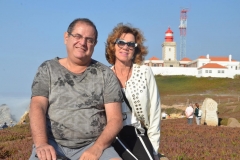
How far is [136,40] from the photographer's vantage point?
14.8 ft

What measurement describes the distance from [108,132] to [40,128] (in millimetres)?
622

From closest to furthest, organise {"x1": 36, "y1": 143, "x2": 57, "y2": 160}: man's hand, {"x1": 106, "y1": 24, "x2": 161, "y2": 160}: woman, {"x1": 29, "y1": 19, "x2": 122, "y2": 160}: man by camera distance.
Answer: {"x1": 36, "y1": 143, "x2": 57, "y2": 160}: man's hand, {"x1": 29, "y1": 19, "x2": 122, "y2": 160}: man, {"x1": 106, "y1": 24, "x2": 161, "y2": 160}: woman

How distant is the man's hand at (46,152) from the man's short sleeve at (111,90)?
0.70 meters

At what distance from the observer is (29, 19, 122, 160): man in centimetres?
361

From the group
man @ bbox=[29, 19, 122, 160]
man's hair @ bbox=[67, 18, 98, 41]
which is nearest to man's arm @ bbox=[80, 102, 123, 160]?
man @ bbox=[29, 19, 122, 160]

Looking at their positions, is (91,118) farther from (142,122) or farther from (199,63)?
(199,63)

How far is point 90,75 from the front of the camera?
3.76 metres

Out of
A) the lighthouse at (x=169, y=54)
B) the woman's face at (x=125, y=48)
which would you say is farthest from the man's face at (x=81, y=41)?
the lighthouse at (x=169, y=54)

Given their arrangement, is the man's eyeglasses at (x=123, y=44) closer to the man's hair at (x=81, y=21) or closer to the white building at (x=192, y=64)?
the man's hair at (x=81, y=21)

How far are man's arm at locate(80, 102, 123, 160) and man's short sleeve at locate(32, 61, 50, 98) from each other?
1.95 feet

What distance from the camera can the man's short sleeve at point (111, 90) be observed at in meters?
3.73

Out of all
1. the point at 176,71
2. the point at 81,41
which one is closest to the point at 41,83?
the point at 81,41

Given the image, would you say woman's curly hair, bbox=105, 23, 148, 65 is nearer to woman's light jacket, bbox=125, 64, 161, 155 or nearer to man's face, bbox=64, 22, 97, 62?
woman's light jacket, bbox=125, 64, 161, 155

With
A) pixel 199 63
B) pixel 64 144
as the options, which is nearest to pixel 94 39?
pixel 64 144
